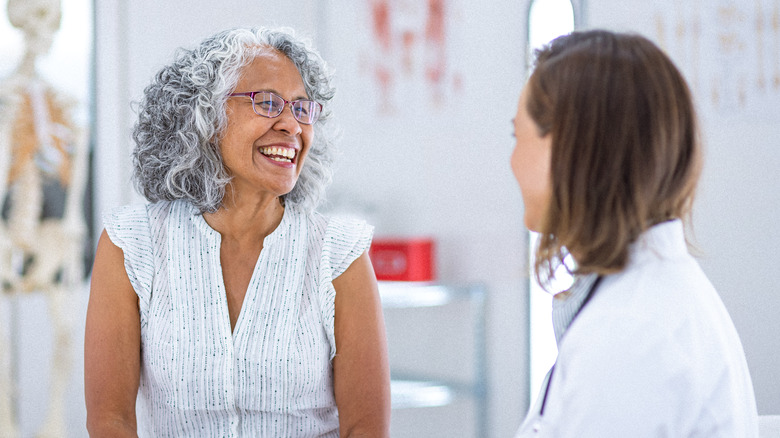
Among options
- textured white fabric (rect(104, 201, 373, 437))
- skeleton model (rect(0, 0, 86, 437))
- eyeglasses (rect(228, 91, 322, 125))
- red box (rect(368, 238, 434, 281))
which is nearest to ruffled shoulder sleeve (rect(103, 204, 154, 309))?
textured white fabric (rect(104, 201, 373, 437))

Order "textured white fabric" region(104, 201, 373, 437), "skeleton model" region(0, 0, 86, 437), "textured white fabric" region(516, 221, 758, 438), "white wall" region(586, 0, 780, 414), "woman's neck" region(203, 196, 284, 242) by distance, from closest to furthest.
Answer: "textured white fabric" region(516, 221, 758, 438) < "textured white fabric" region(104, 201, 373, 437) < "woman's neck" region(203, 196, 284, 242) < "white wall" region(586, 0, 780, 414) < "skeleton model" region(0, 0, 86, 437)

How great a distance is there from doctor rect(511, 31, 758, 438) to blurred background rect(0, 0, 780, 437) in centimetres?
167

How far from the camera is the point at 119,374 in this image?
155cm

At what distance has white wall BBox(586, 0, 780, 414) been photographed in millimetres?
2398

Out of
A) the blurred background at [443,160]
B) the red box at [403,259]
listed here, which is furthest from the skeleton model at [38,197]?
the red box at [403,259]

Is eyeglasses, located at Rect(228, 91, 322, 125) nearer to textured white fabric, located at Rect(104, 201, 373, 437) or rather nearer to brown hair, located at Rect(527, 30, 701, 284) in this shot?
textured white fabric, located at Rect(104, 201, 373, 437)

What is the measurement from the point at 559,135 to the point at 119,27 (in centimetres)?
270

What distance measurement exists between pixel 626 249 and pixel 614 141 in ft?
0.43

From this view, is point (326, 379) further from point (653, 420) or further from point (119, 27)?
point (119, 27)

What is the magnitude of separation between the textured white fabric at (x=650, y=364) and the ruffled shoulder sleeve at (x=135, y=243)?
0.97 m

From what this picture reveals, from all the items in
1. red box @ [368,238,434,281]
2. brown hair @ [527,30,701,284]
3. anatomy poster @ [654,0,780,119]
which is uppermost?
anatomy poster @ [654,0,780,119]

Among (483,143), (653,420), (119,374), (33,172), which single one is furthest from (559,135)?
(33,172)

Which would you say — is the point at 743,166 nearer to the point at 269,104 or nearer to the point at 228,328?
the point at 269,104

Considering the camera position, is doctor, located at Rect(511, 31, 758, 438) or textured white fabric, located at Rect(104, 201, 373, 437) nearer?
doctor, located at Rect(511, 31, 758, 438)
